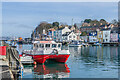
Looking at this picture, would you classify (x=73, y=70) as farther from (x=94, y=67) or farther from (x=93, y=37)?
(x=93, y=37)

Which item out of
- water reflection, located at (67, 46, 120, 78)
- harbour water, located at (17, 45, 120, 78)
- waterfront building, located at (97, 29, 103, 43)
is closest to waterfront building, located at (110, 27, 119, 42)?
waterfront building, located at (97, 29, 103, 43)

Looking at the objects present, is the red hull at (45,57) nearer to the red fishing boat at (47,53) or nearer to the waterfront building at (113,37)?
the red fishing boat at (47,53)

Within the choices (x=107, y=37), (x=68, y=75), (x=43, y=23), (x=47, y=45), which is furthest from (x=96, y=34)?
(x=68, y=75)

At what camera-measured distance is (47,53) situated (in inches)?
1277

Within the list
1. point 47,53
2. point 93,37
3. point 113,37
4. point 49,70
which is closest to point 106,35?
point 113,37

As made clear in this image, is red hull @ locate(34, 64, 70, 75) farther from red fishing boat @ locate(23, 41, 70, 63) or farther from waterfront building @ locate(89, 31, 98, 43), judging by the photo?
waterfront building @ locate(89, 31, 98, 43)

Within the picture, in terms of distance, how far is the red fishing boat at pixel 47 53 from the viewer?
3247cm

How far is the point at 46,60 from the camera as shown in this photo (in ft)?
112

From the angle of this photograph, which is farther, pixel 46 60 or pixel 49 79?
pixel 46 60

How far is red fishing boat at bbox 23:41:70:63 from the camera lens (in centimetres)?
3247

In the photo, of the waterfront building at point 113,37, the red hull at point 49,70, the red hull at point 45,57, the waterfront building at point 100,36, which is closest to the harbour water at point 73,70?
the red hull at point 49,70

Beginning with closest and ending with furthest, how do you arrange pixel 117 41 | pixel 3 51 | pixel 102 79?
pixel 102 79, pixel 3 51, pixel 117 41

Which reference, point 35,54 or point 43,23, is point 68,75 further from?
point 43,23

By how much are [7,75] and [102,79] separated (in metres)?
9.27
